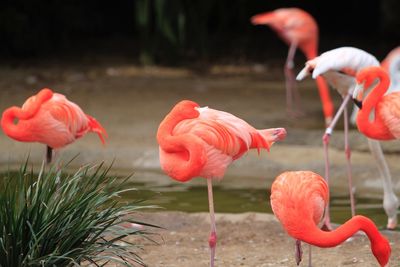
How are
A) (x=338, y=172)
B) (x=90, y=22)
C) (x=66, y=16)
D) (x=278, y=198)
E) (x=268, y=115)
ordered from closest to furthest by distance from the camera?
(x=278, y=198), (x=338, y=172), (x=268, y=115), (x=66, y=16), (x=90, y=22)

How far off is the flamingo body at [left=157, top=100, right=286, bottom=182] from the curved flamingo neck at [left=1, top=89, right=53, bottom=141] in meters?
1.60

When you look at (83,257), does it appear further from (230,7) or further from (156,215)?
(230,7)

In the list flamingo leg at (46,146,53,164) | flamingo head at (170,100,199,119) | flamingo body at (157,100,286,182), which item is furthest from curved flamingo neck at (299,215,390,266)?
flamingo leg at (46,146,53,164)

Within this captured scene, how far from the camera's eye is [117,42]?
1620 centimetres

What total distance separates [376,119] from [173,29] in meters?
8.72

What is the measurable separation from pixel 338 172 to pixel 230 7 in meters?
9.35

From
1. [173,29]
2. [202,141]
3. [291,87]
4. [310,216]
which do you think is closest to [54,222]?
[202,141]

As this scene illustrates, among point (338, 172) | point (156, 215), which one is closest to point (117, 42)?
point (338, 172)

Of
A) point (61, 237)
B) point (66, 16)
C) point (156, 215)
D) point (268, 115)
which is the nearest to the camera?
point (61, 237)

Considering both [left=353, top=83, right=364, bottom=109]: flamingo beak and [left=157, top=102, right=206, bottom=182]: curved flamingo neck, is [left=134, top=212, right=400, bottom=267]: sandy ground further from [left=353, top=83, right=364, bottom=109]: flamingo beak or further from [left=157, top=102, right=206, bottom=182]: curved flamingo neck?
[left=353, top=83, right=364, bottom=109]: flamingo beak

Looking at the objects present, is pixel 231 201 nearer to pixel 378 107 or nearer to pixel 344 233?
pixel 378 107

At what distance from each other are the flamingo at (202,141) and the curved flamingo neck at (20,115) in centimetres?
160

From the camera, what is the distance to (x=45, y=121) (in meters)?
6.29

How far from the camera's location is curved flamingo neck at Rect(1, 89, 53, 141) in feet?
20.5
